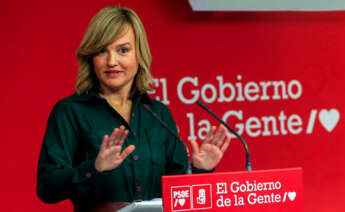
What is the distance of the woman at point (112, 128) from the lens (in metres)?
1.63

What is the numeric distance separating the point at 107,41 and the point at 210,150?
0.56 meters

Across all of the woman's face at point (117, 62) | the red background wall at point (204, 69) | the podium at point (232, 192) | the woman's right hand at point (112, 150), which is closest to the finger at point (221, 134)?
the podium at point (232, 192)

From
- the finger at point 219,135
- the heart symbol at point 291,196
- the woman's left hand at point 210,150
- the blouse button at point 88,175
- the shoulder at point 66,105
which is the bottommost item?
the heart symbol at point 291,196

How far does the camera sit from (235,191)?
1.36 m

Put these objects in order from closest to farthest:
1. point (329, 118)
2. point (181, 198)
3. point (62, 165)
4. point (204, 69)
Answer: point (181, 198)
point (62, 165)
point (204, 69)
point (329, 118)

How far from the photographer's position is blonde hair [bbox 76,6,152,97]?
1781 millimetres

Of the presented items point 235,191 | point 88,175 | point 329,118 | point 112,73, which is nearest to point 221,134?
point 235,191

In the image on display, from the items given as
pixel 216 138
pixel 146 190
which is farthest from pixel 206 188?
pixel 146 190

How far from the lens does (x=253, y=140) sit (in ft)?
10.7

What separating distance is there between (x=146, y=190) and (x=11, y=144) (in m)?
1.26

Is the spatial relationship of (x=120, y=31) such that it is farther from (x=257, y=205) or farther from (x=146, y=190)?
(x=257, y=205)

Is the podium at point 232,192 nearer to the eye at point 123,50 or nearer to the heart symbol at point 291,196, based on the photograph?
the heart symbol at point 291,196

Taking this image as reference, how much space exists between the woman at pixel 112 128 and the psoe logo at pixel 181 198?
27cm

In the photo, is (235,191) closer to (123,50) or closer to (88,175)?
(88,175)
